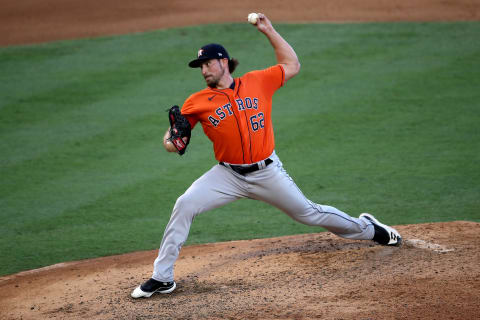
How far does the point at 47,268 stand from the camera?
219 inches

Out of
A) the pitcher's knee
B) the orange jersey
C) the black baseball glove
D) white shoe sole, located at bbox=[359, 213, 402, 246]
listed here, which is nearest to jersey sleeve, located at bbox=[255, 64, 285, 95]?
the orange jersey

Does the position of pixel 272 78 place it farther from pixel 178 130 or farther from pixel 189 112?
pixel 178 130

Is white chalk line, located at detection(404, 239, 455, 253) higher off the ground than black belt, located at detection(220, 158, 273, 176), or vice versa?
black belt, located at detection(220, 158, 273, 176)

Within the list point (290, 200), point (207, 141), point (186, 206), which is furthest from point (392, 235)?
point (207, 141)

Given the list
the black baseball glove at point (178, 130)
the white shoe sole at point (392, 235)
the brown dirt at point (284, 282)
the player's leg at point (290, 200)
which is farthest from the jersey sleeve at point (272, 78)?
the brown dirt at point (284, 282)

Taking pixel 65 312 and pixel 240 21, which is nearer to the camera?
pixel 65 312

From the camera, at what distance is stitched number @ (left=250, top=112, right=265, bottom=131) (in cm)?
461

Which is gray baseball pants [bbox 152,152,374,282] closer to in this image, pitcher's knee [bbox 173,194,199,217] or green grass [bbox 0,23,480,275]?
pitcher's knee [bbox 173,194,199,217]

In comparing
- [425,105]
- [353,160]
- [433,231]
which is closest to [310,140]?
[353,160]

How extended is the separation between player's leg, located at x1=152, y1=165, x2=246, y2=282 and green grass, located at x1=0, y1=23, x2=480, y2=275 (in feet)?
4.58

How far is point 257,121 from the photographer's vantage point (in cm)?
462

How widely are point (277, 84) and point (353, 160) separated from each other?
2957 mm

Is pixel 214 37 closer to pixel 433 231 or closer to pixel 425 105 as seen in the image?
pixel 425 105

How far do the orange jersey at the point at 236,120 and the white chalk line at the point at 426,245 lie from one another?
151 centimetres
